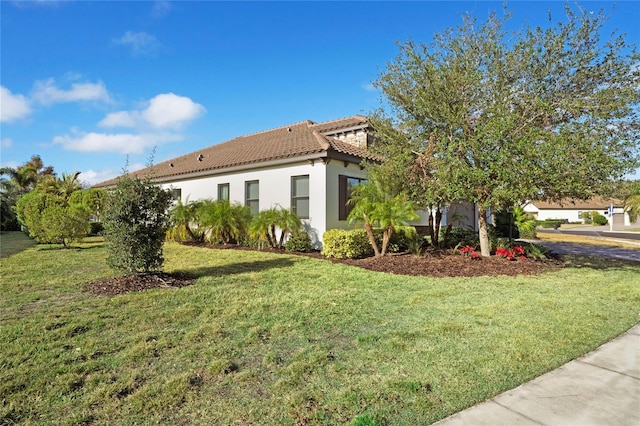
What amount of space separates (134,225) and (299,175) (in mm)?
7215

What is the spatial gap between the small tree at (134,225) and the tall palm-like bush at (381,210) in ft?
18.8

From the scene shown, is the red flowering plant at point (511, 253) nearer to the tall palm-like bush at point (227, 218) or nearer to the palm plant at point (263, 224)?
the palm plant at point (263, 224)

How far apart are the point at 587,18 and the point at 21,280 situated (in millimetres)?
15010

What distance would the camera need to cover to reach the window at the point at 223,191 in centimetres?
1620

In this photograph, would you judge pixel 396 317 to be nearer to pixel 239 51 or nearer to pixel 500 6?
pixel 500 6

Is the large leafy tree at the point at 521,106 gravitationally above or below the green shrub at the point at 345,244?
above

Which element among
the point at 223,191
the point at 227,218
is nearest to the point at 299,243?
the point at 227,218

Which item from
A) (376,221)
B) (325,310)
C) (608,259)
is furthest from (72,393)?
(608,259)

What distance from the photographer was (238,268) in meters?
9.24

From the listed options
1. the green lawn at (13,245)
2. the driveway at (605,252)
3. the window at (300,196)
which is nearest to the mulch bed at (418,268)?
the window at (300,196)

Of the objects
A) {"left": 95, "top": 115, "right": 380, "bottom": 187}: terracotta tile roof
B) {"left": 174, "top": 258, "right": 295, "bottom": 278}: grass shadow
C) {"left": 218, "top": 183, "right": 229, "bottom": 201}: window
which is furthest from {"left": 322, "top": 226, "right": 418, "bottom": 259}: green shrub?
{"left": 218, "top": 183, "right": 229, "bottom": 201}: window

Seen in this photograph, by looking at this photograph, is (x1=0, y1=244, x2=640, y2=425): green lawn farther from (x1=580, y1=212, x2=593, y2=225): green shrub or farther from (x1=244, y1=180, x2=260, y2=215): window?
(x1=580, y1=212, x2=593, y2=225): green shrub

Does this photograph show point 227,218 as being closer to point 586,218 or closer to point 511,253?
point 511,253

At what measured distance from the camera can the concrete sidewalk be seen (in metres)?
2.68
